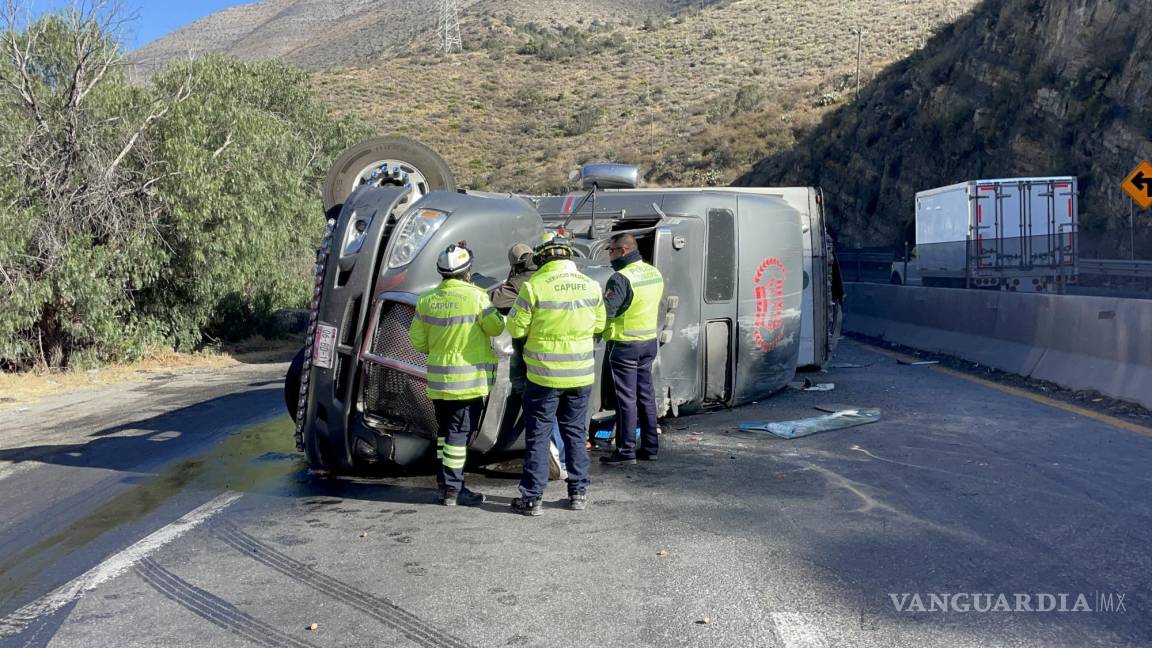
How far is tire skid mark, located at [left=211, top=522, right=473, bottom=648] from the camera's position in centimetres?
446

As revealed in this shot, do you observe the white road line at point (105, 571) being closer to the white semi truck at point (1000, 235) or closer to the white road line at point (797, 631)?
the white road line at point (797, 631)

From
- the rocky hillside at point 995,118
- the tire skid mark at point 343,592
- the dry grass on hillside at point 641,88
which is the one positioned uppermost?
the dry grass on hillside at point 641,88

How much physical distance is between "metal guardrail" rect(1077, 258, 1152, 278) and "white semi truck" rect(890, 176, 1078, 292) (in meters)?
1.17

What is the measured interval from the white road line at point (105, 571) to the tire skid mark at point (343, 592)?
10.5 inches

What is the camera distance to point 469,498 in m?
6.86

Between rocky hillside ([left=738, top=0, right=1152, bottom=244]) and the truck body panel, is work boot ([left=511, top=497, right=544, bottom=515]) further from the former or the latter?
rocky hillside ([left=738, top=0, right=1152, bottom=244])

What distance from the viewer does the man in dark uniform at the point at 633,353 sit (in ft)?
26.1

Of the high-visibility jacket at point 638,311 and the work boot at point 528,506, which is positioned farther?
the high-visibility jacket at point 638,311

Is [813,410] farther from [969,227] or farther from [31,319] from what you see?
[969,227]

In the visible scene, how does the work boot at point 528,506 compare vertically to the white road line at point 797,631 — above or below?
above

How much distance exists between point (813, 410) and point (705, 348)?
4.90 feet

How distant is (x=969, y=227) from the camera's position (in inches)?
981

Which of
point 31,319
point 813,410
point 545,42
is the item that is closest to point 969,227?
point 813,410

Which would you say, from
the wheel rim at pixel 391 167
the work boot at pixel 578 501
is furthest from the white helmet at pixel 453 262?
the wheel rim at pixel 391 167
